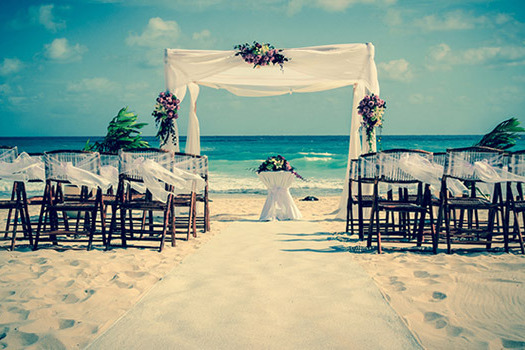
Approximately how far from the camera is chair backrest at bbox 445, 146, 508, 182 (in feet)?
13.2

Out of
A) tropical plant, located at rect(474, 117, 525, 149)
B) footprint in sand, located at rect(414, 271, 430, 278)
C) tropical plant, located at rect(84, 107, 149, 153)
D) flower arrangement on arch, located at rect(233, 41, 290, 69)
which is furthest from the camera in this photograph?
tropical plant, located at rect(84, 107, 149, 153)

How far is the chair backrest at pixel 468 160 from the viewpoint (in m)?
4.02

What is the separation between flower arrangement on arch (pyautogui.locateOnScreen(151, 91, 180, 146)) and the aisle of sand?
3.38m

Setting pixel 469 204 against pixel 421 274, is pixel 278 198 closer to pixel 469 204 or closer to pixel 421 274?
pixel 469 204

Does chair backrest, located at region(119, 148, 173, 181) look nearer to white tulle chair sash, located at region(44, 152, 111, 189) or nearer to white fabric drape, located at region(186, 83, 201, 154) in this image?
white tulle chair sash, located at region(44, 152, 111, 189)

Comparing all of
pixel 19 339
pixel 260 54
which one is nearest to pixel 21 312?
pixel 19 339

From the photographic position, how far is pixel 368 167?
15.6 ft

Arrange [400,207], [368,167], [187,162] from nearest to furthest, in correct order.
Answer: [400,207] → [368,167] → [187,162]

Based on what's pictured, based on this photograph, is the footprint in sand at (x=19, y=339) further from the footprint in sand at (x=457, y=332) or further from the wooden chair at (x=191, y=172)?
the wooden chair at (x=191, y=172)

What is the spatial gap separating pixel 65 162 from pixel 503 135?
674 cm

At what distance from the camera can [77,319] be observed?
2375 mm

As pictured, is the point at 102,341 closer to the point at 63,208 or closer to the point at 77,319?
the point at 77,319

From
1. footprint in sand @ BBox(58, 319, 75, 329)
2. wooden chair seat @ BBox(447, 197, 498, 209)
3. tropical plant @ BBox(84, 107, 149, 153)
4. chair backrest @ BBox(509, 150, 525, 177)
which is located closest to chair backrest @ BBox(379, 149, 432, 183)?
wooden chair seat @ BBox(447, 197, 498, 209)

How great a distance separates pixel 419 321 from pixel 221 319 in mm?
1124
